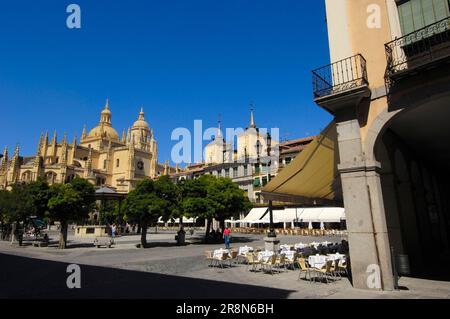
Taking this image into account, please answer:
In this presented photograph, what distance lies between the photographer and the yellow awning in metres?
9.65

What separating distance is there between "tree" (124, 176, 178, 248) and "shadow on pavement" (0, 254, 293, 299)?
9.59 m

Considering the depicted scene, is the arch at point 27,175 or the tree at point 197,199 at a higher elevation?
the arch at point 27,175

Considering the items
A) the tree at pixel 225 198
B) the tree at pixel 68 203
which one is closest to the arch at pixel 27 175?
the tree at pixel 68 203

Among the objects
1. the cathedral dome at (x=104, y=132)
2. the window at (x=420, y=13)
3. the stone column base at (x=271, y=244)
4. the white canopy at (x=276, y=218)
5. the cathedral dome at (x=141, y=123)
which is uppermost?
the cathedral dome at (x=141, y=123)

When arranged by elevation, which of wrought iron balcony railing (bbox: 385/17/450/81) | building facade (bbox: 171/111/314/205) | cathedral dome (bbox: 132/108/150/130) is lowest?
wrought iron balcony railing (bbox: 385/17/450/81)

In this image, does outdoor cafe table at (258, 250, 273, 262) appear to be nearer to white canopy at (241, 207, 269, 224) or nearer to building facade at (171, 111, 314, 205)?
white canopy at (241, 207, 269, 224)

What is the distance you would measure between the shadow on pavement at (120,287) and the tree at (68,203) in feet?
31.2

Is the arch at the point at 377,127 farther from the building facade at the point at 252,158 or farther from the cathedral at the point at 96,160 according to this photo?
the cathedral at the point at 96,160

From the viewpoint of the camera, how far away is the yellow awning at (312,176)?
9.65 metres

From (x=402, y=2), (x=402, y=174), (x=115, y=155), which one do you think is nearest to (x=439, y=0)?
(x=402, y=2)

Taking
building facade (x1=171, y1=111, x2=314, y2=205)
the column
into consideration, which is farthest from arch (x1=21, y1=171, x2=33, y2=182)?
the column

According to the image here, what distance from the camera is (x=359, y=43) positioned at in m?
8.51

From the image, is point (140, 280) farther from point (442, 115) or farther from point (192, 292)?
point (442, 115)

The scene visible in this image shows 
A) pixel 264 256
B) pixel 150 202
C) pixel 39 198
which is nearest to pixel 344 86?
pixel 264 256
